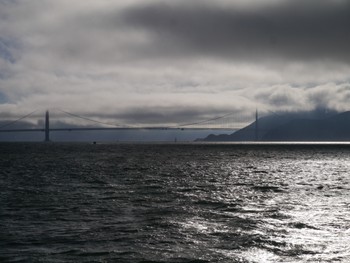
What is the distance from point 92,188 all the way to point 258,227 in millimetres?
17599

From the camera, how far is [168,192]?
2889cm

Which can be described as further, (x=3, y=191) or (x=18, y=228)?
(x=3, y=191)

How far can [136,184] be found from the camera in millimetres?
34281

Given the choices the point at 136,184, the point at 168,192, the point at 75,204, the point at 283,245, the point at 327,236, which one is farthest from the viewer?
the point at 136,184

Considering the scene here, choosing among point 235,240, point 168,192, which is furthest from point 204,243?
point 168,192

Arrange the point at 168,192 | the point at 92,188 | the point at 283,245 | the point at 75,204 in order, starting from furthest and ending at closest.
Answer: the point at 92,188 < the point at 168,192 < the point at 75,204 < the point at 283,245

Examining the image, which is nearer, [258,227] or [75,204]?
[258,227]

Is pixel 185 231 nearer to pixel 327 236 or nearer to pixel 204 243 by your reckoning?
pixel 204 243

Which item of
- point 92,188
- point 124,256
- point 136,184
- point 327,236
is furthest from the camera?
point 136,184

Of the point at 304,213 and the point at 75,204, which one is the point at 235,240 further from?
the point at 75,204

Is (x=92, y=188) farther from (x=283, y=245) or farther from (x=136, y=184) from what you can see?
(x=283, y=245)

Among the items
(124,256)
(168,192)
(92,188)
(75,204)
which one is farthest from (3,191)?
(124,256)

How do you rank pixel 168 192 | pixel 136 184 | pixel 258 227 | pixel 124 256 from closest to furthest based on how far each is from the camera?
pixel 124 256, pixel 258 227, pixel 168 192, pixel 136 184

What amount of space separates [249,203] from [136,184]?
13098 mm
